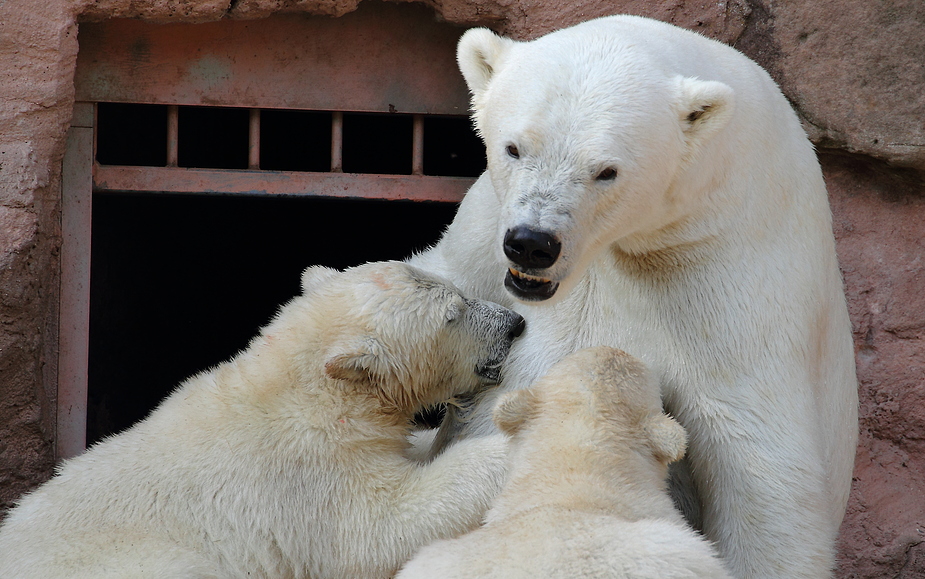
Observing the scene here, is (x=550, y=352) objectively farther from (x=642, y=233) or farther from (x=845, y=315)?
(x=845, y=315)

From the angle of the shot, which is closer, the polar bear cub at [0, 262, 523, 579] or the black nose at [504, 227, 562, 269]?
the black nose at [504, 227, 562, 269]

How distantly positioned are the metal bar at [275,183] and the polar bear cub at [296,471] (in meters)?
1.25

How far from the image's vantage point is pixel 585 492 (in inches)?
95.5

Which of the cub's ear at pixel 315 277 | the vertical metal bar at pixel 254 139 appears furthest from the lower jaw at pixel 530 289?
the vertical metal bar at pixel 254 139

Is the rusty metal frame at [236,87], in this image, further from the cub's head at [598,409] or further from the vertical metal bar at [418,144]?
the cub's head at [598,409]

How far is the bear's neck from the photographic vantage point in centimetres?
242

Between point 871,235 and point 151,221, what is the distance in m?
3.98

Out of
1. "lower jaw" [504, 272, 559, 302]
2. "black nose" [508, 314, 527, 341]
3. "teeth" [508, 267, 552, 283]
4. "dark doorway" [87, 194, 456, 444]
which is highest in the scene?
"teeth" [508, 267, 552, 283]

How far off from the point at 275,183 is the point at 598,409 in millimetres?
2135

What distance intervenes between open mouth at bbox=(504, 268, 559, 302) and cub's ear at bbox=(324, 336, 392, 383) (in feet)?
1.76

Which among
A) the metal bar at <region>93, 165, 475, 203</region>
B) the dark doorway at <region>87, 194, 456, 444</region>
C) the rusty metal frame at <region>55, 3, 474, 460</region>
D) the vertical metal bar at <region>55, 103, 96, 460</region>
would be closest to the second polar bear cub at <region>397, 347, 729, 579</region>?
the metal bar at <region>93, 165, 475, 203</region>

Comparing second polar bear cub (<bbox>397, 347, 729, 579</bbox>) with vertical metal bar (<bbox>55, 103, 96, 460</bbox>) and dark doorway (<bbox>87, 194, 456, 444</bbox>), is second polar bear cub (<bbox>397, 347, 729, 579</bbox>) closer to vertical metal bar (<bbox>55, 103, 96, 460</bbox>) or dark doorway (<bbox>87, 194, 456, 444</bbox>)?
vertical metal bar (<bbox>55, 103, 96, 460</bbox>)

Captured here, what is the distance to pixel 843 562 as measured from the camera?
436 cm

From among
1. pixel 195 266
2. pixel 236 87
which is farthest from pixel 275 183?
pixel 195 266
